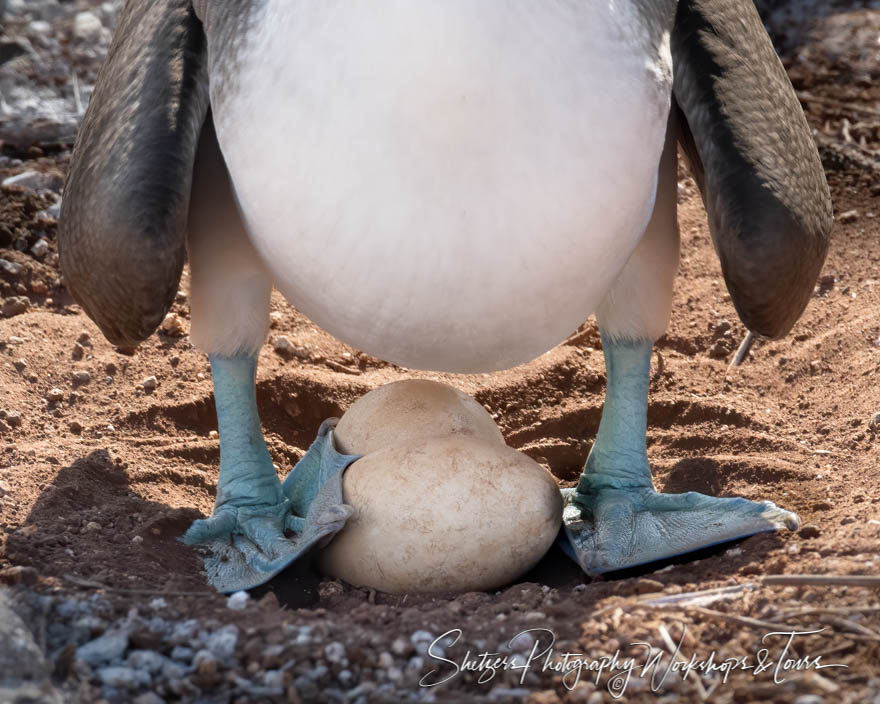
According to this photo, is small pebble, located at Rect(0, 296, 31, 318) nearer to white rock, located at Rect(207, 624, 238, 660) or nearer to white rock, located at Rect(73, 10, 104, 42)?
white rock, located at Rect(207, 624, 238, 660)

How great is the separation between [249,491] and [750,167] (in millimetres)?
1561

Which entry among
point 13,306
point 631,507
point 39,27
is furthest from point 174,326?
point 39,27

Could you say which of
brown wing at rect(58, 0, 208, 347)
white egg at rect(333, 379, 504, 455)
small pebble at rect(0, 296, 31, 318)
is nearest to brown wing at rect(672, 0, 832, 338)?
white egg at rect(333, 379, 504, 455)

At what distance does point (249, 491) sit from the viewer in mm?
3389

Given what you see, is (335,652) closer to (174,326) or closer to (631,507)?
(631,507)

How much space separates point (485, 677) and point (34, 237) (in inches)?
126

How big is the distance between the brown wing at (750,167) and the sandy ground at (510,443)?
0.60 metres

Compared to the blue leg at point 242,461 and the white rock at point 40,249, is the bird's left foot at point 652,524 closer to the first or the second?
the blue leg at point 242,461

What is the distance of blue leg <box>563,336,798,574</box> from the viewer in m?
3.04

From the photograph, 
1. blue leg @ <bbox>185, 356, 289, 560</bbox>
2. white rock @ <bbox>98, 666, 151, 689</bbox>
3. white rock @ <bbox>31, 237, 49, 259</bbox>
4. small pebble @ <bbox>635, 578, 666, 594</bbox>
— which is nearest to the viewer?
white rock @ <bbox>98, 666, 151, 689</bbox>

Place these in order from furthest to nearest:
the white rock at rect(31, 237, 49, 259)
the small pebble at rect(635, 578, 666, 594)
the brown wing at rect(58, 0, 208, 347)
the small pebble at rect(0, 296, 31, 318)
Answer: the white rock at rect(31, 237, 49, 259) → the small pebble at rect(0, 296, 31, 318) → the brown wing at rect(58, 0, 208, 347) → the small pebble at rect(635, 578, 666, 594)

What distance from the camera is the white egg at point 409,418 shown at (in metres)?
3.18

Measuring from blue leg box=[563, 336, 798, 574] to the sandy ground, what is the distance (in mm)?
64

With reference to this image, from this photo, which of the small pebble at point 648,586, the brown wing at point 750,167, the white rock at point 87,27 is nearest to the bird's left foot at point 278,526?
the small pebble at point 648,586
